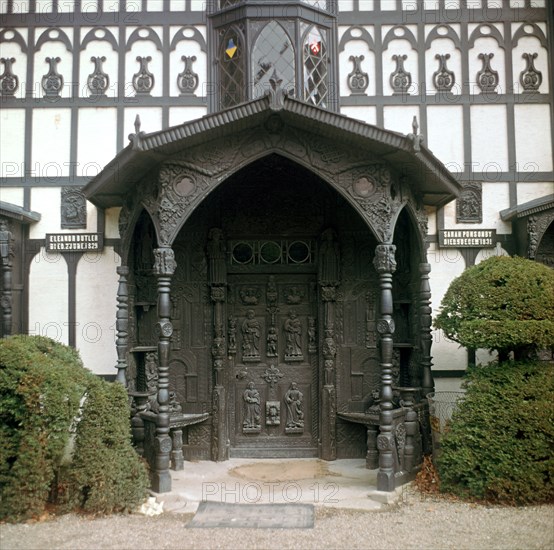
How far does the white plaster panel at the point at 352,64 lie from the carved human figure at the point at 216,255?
9.12 ft

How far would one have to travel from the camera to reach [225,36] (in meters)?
9.55

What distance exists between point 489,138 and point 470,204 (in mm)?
1032

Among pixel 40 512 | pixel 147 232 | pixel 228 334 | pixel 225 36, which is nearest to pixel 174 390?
pixel 228 334

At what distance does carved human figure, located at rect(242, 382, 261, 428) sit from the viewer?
9.34 metres

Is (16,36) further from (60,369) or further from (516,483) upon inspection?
(516,483)

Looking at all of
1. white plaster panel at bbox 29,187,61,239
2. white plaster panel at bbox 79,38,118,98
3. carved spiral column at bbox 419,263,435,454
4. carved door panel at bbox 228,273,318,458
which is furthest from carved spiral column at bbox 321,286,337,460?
white plaster panel at bbox 79,38,118,98

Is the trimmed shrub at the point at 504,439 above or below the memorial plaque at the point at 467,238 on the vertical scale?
below

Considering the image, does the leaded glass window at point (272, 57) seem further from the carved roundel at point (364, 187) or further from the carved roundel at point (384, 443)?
the carved roundel at point (384, 443)

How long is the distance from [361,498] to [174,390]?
3.20m

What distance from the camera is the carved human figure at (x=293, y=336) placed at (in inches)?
370

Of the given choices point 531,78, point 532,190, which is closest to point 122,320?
point 532,190

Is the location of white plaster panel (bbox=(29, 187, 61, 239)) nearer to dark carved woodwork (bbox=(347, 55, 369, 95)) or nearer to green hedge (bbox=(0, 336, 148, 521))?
green hedge (bbox=(0, 336, 148, 521))

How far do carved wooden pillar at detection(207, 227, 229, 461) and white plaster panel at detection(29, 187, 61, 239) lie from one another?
7.55ft

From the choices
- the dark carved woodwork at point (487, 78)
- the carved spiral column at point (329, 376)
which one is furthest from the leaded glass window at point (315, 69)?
the carved spiral column at point (329, 376)
